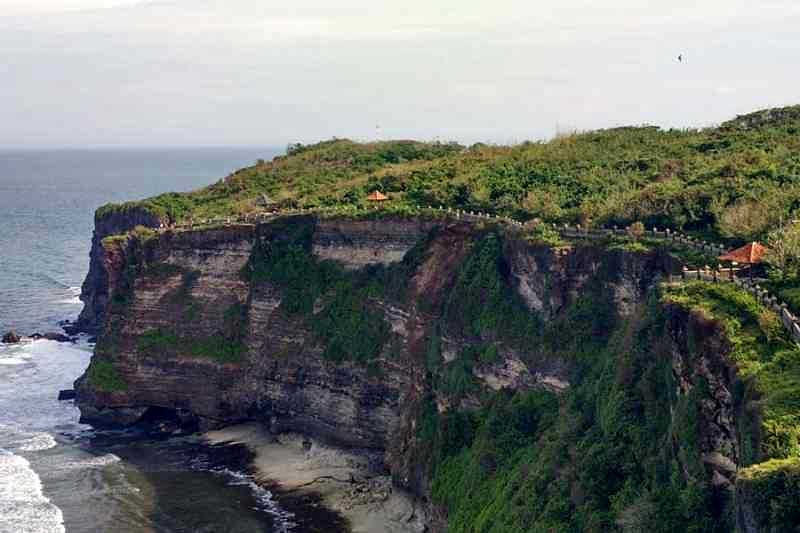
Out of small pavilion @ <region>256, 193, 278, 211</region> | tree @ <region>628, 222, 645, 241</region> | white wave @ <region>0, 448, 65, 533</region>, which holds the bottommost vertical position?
white wave @ <region>0, 448, 65, 533</region>

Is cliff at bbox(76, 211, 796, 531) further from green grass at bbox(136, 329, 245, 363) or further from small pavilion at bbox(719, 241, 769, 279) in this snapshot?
small pavilion at bbox(719, 241, 769, 279)

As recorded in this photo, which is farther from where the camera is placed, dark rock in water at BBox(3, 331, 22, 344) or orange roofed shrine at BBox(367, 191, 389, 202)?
dark rock in water at BBox(3, 331, 22, 344)

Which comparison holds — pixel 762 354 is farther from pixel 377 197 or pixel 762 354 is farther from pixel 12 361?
pixel 12 361

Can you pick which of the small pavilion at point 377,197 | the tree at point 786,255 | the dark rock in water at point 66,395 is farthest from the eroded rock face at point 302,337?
the tree at point 786,255

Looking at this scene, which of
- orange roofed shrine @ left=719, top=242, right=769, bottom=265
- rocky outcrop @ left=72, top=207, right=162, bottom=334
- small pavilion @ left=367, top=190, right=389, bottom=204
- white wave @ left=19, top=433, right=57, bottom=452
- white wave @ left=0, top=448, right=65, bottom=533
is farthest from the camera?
rocky outcrop @ left=72, top=207, right=162, bottom=334

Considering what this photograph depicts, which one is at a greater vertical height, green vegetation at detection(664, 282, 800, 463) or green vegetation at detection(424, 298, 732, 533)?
green vegetation at detection(664, 282, 800, 463)

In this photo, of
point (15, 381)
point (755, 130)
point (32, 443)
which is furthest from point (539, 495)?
point (15, 381)

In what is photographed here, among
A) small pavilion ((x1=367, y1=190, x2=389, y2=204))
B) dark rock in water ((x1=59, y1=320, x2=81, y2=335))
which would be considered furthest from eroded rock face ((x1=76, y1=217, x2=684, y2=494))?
dark rock in water ((x1=59, y1=320, x2=81, y2=335))

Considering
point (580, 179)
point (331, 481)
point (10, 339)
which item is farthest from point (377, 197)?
point (10, 339)
